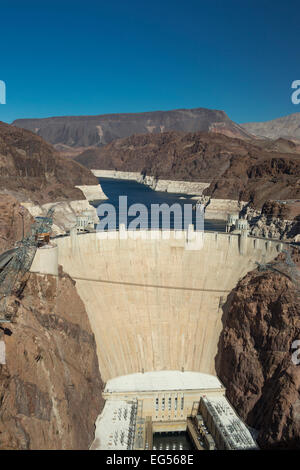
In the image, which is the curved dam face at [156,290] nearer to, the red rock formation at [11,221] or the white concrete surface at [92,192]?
the red rock formation at [11,221]

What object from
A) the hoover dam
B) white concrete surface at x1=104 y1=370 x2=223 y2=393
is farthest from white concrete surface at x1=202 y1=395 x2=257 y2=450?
the hoover dam

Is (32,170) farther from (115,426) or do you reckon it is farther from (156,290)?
(115,426)

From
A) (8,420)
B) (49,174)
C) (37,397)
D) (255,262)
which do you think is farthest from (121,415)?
(49,174)

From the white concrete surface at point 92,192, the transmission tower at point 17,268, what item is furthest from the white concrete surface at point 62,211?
the transmission tower at point 17,268

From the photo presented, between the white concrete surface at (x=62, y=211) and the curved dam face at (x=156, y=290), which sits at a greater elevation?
the white concrete surface at (x=62, y=211)

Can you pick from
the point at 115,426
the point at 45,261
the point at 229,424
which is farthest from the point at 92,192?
the point at 229,424

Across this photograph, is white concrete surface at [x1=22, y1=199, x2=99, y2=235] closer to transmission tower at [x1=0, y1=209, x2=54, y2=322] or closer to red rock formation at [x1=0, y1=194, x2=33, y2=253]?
red rock formation at [x1=0, y1=194, x2=33, y2=253]
